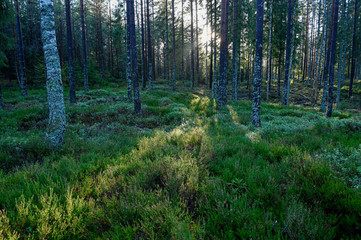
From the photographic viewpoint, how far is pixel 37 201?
2.99m

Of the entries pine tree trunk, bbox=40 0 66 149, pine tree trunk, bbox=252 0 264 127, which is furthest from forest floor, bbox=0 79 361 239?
pine tree trunk, bbox=252 0 264 127

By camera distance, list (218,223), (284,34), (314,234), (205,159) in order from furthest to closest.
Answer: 1. (284,34)
2. (205,159)
3. (218,223)
4. (314,234)

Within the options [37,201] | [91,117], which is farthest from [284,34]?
[37,201]

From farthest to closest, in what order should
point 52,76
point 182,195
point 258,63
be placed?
point 258,63, point 52,76, point 182,195

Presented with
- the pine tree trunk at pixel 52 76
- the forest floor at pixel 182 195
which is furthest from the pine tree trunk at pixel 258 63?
the pine tree trunk at pixel 52 76

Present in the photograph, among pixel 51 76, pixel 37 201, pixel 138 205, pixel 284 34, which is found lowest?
pixel 37 201

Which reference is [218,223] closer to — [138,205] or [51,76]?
[138,205]

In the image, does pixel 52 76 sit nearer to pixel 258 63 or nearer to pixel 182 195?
pixel 182 195

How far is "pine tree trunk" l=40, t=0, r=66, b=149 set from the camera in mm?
5802

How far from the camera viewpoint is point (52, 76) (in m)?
5.93

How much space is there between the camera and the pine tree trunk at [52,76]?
5.80 m

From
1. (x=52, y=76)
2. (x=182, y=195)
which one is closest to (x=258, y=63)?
(x=182, y=195)

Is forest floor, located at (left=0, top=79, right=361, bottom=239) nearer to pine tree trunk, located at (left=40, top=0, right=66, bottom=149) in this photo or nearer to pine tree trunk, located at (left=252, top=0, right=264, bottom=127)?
pine tree trunk, located at (left=40, top=0, right=66, bottom=149)

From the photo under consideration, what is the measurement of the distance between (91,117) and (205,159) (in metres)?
8.61
